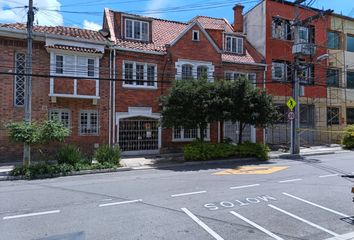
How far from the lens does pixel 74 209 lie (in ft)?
25.6

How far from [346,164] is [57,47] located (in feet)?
51.9

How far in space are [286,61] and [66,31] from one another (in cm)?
1768

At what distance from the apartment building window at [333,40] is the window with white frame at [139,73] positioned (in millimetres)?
18270

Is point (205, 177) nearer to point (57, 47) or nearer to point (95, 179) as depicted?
point (95, 179)

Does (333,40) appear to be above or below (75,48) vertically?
above

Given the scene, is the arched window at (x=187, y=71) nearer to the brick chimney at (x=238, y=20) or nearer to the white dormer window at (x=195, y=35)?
the white dormer window at (x=195, y=35)

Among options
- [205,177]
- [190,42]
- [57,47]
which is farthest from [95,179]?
[190,42]

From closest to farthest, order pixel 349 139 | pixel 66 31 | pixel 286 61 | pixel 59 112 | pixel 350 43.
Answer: pixel 59 112, pixel 66 31, pixel 349 139, pixel 286 61, pixel 350 43

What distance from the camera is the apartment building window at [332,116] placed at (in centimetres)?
2917

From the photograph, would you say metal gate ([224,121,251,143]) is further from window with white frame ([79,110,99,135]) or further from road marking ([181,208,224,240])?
road marking ([181,208,224,240])

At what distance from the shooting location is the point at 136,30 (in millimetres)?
21062

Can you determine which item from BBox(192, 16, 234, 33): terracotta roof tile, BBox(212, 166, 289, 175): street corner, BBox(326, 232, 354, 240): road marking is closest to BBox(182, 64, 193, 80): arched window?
BBox(192, 16, 234, 33): terracotta roof tile

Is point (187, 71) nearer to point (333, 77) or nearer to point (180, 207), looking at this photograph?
point (180, 207)

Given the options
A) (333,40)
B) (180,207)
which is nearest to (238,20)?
(333,40)
